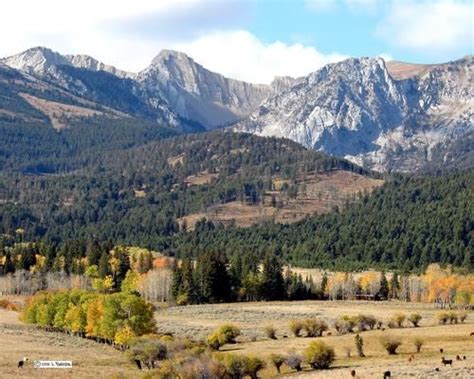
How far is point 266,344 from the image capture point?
10225 cm

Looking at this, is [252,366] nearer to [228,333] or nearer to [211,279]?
[228,333]

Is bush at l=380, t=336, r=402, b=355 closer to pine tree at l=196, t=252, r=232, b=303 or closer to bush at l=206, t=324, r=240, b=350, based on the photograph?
bush at l=206, t=324, r=240, b=350

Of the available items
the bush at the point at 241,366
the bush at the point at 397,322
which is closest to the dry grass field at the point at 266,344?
the bush at the point at 397,322

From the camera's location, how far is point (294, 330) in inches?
4392

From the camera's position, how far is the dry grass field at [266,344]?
77.3 metres

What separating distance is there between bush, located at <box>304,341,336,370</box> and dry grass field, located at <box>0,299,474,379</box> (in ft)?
4.38

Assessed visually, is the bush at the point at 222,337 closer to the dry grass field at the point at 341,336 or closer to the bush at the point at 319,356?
the dry grass field at the point at 341,336

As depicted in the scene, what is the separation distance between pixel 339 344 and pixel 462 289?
90.6m

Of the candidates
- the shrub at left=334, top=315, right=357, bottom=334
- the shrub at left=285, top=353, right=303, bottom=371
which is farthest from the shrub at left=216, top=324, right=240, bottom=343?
the shrub at left=285, top=353, right=303, bottom=371

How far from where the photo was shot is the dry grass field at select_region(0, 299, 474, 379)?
77.3 meters

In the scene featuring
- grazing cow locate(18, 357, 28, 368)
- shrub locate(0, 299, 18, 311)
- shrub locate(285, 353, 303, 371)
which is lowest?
shrub locate(285, 353, 303, 371)

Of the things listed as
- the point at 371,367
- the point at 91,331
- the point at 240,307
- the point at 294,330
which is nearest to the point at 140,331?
the point at 91,331

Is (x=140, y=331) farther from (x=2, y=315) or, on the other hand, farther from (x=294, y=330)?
(x=2, y=315)

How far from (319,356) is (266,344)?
66.6ft
